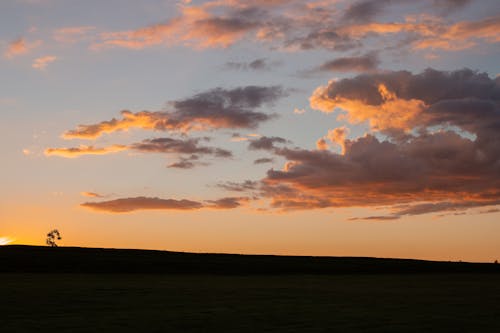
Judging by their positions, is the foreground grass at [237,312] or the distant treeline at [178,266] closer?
the foreground grass at [237,312]

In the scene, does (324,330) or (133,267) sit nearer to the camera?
(324,330)

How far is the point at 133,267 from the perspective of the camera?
3280 inches

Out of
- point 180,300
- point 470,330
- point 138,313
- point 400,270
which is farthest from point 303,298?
point 400,270

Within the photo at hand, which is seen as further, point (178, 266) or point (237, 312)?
point (178, 266)

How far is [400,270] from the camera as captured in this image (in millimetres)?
96750

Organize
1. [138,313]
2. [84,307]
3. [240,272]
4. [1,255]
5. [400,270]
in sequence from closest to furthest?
[138,313], [84,307], [240,272], [1,255], [400,270]

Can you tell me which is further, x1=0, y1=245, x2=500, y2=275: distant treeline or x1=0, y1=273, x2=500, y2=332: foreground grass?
x1=0, y1=245, x2=500, y2=275: distant treeline

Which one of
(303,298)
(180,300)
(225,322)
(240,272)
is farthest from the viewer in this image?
(240,272)

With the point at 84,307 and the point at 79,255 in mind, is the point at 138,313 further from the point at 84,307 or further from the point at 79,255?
the point at 79,255

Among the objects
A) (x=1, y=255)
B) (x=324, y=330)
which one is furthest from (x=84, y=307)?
(x=1, y=255)

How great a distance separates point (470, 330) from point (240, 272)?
201 ft

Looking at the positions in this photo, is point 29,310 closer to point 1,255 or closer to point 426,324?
point 426,324

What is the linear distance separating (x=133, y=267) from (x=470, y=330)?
66068 mm

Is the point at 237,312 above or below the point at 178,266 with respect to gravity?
above
